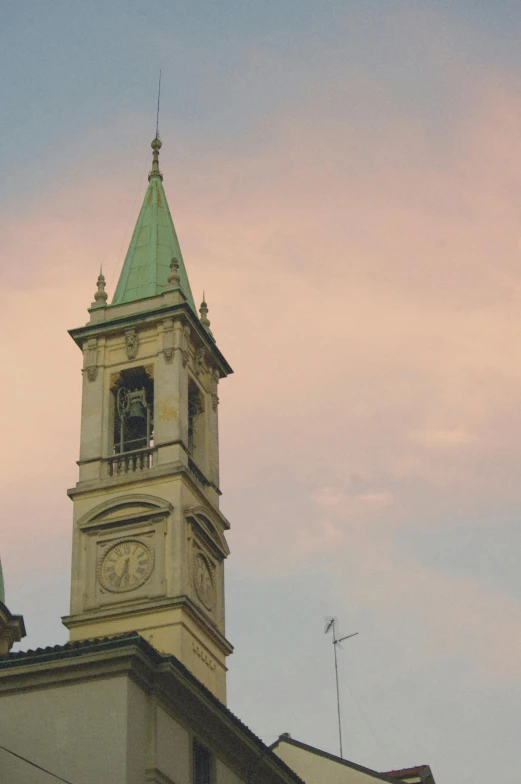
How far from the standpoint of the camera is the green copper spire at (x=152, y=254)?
159 feet

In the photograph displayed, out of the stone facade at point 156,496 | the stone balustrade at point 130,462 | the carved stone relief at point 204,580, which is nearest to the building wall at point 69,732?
the stone facade at point 156,496

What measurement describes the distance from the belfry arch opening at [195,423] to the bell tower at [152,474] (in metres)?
0.04

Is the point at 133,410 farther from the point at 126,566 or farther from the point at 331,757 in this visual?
the point at 331,757

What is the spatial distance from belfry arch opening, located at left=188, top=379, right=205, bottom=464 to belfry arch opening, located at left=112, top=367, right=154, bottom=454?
1.37 meters

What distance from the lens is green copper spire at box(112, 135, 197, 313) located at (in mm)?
48562

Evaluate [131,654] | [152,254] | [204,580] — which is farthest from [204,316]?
[131,654]

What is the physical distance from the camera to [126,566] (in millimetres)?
42375

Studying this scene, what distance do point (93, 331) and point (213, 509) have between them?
7225mm

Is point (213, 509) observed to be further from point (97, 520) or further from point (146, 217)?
point (146, 217)

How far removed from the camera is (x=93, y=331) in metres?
47.5

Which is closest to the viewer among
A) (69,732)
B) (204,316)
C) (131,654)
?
(69,732)

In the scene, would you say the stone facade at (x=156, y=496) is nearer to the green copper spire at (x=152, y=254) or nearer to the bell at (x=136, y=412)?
the bell at (x=136, y=412)

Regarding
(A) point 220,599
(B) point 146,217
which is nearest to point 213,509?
(A) point 220,599

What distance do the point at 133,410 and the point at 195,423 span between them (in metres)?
2.36
